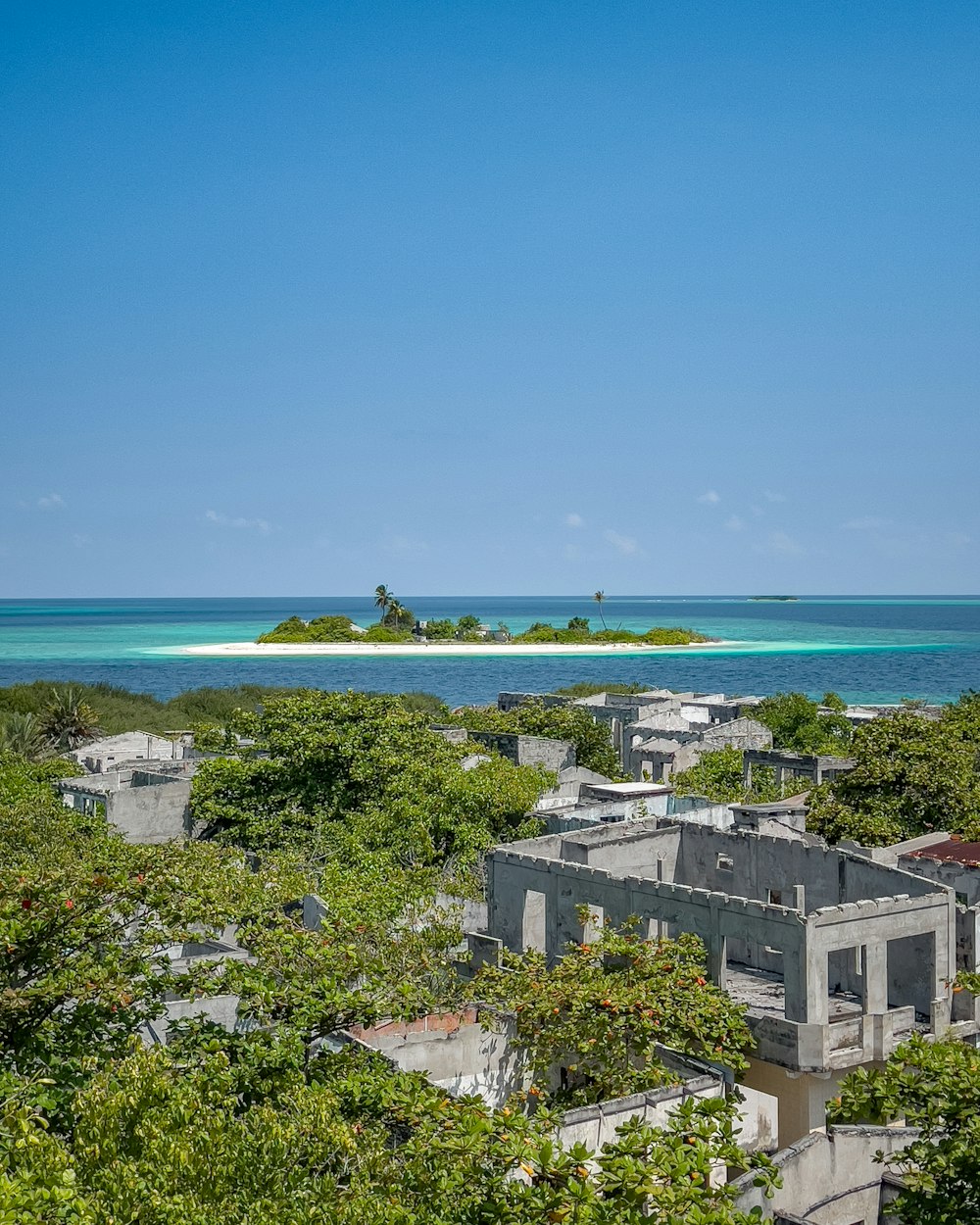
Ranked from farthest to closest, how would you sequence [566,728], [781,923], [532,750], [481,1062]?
[566,728]
[532,750]
[781,923]
[481,1062]

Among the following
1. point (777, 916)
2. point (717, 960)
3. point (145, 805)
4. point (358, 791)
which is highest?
point (777, 916)

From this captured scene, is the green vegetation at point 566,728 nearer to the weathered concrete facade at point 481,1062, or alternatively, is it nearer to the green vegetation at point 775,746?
the green vegetation at point 775,746

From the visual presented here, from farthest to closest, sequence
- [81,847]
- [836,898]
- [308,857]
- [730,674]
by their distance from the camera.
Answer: [730,674]
[308,857]
[81,847]
[836,898]

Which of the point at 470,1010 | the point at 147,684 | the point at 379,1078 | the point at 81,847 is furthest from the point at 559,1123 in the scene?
the point at 147,684

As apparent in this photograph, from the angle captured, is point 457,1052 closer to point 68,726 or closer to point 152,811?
point 152,811

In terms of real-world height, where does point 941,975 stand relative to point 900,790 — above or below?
below

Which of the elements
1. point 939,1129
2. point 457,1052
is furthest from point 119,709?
point 939,1129

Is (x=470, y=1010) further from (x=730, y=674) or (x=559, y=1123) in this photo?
(x=730, y=674)

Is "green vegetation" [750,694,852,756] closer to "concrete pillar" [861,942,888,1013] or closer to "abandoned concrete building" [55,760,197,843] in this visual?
"abandoned concrete building" [55,760,197,843]
